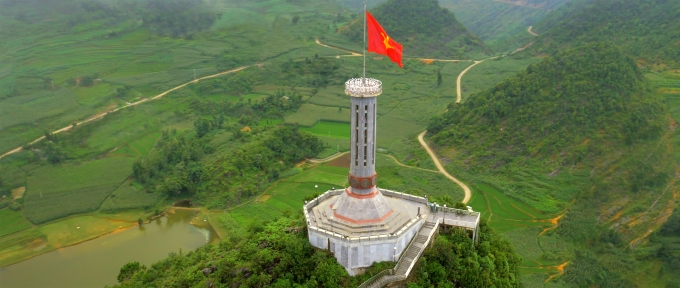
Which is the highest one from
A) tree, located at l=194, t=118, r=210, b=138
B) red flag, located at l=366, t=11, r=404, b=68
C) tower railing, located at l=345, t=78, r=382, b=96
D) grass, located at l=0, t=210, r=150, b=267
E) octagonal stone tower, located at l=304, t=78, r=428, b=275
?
red flag, located at l=366, t=11, r=404, b=68

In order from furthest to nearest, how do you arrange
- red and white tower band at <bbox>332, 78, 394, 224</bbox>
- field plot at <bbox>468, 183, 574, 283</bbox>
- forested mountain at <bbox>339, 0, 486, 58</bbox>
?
forested mountain at <bbox>339, 0, 486, 58</bbox> → field plot at <bbox>468, 183, 574, 283</bbox> → red and white tower band at <bbox>332, 78, 394, 224</bbox>

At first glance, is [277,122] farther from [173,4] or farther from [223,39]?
[173,4]

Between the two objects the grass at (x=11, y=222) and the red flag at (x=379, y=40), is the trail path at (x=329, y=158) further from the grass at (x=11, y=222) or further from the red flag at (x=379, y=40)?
the red flag at (x=379, y=40)

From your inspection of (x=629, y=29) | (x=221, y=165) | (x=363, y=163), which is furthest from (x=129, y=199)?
(x=629, y=29)

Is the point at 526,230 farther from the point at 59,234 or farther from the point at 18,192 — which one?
the point at 18,192

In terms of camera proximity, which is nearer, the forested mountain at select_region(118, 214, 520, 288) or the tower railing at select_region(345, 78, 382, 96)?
the forested mountain at select_region(118, 214, 520, 288)

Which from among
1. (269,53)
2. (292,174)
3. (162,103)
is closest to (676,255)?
(292,174)

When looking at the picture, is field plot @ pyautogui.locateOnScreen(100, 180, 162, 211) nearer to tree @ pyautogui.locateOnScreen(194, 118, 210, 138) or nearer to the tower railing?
tree @ pyautogui.locateOnScreen(194, 118, 210, 138)

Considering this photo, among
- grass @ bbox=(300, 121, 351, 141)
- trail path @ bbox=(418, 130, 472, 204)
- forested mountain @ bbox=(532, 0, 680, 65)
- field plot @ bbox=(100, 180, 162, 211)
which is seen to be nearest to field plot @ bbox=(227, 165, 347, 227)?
field plot @ bbox=(100, 180, 162, 211)
